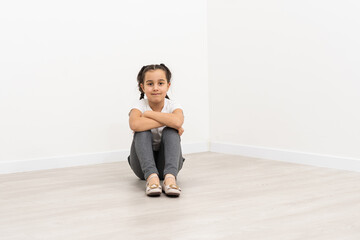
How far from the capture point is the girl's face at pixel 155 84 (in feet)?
8.58

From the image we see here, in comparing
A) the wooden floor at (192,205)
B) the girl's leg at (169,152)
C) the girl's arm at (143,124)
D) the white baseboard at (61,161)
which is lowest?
the white baseboard at (61,161)

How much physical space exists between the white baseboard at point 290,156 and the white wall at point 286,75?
0.02 metres

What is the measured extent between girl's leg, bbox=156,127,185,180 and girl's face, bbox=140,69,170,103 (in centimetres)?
17

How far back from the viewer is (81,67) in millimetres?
3430

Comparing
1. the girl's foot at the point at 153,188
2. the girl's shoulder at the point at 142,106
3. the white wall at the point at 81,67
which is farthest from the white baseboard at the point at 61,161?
the girl's foot at the point at 153,188

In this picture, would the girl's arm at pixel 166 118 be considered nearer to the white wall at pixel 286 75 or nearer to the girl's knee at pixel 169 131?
the girl's knee at pixel 169 131

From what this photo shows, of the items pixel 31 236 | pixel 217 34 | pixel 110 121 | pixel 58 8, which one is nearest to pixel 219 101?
pixel 217 34

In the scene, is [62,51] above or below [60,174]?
above

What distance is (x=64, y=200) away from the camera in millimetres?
2365

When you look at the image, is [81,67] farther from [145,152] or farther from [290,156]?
[290,156]

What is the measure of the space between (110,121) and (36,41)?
72cm

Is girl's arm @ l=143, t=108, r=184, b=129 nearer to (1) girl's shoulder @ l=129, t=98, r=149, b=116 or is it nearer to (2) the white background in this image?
(1) girl's shoulder @ l=129, t=98, r=149, b=116

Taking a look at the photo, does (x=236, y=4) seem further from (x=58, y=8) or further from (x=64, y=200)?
(x=64, y=200)

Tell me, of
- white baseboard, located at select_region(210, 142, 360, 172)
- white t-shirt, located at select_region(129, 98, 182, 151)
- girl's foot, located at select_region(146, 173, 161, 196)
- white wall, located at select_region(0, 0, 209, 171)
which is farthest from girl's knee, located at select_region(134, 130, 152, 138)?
white baseboard, located at select_region(210, 142, 360, 172)
